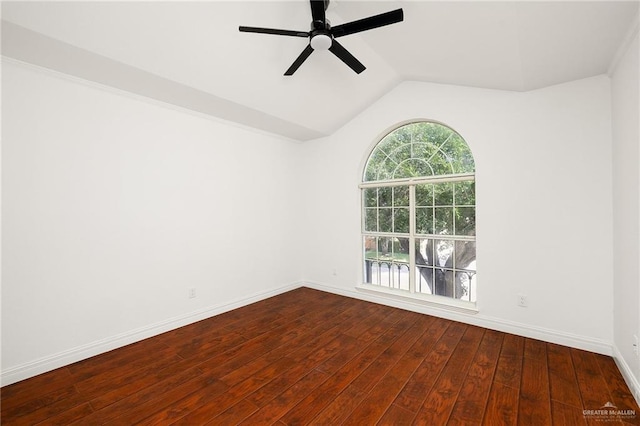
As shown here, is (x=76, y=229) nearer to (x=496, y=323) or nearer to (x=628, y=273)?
(x=496, y=323)

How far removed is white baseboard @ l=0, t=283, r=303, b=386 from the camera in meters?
2.29

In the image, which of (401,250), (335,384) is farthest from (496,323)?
(335,384)

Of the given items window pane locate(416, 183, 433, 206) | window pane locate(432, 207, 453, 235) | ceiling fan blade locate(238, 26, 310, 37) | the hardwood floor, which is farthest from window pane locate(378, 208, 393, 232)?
ceiling fan blade locate(238, 26, 310, 37)

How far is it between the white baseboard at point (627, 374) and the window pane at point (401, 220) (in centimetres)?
228

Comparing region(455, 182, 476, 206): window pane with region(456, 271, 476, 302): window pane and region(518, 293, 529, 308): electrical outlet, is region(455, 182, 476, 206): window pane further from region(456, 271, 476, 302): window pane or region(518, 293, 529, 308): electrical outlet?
region(518, 293, 529, 308): electrical outlet

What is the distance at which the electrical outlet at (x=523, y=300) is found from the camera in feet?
9.87

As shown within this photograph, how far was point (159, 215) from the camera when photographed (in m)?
3.18

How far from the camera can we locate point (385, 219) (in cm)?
422

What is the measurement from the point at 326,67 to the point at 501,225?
269cm

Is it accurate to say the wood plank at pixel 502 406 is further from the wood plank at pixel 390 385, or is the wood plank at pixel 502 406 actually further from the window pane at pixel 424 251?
the window pane at pixel 424 251

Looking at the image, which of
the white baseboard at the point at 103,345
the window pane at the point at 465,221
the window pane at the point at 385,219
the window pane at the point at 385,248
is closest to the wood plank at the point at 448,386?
the window pane at the point at 465,221

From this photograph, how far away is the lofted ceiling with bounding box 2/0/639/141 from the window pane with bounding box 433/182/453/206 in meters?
1.23

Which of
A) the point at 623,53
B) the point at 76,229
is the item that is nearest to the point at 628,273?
the point at 623,53

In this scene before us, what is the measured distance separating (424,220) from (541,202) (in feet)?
4.21
